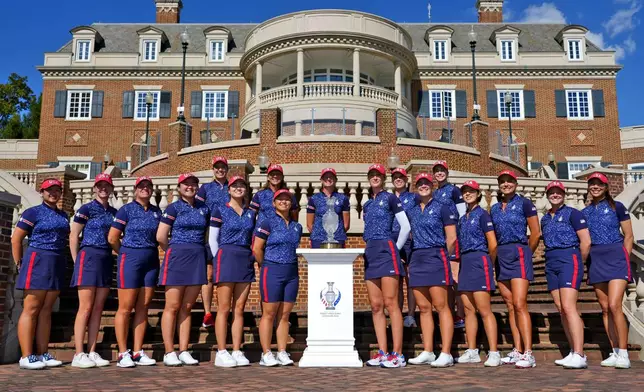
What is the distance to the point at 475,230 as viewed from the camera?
6793mm

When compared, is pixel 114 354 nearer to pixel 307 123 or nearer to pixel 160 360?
pixel 160 360

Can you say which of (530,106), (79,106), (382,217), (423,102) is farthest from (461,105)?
(382,217)

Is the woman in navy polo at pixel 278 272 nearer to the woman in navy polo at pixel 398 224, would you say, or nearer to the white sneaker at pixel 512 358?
the woman in navy polo at pixel 398 224

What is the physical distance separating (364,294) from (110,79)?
30.9 m

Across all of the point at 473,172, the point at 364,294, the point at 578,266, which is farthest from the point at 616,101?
the point at 578,266

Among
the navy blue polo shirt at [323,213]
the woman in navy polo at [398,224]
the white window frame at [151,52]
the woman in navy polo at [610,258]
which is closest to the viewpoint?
the woman in navy polo at [610,258]

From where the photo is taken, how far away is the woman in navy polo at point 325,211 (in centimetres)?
710

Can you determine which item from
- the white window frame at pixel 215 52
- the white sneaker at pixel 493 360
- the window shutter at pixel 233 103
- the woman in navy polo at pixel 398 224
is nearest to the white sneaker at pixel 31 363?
the woman in navy polo at pixel 398 224

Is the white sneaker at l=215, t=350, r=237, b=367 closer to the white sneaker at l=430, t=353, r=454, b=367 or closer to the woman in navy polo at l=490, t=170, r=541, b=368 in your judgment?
the white sneaker at l=430, t=353, r=454, b=367

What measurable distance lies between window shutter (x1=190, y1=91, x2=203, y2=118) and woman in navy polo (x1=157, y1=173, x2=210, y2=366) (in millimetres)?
30208

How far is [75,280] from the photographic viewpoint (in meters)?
6.59

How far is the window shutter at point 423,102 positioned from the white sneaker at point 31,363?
103 feet

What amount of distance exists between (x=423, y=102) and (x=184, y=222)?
30.8 meters

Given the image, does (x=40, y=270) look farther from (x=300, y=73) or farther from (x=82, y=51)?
(x=82, y=51)
